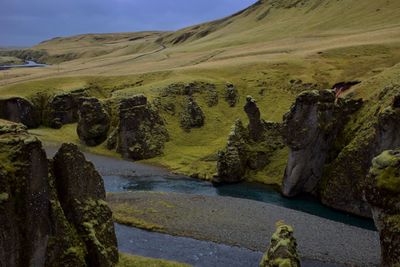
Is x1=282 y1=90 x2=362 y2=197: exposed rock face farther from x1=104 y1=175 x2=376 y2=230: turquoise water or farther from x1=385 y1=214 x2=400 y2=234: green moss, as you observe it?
x1=385 y1=214 x2=400 y2=234: green moss

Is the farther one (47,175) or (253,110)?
(253,110)

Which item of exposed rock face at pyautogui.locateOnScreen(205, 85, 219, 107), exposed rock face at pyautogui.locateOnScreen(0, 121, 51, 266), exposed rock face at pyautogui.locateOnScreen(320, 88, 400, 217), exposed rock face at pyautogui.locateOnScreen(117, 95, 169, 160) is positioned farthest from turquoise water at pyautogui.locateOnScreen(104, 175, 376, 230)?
exposed rock face at pyautogui.locateOnScreen(0, 121, 51, 266)

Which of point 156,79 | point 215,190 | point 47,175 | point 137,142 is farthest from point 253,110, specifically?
point 47,175

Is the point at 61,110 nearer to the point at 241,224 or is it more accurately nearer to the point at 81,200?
the point at 241,224

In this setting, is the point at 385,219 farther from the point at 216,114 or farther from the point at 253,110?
the point at 216,114

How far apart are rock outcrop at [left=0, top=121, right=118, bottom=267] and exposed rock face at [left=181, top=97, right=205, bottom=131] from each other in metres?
79.5

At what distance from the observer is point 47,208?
41.0 m

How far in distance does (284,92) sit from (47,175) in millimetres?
104614

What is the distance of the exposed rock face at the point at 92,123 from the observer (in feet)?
422

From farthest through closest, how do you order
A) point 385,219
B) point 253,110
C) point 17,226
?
point 253,110
point 17,226
point 385,219

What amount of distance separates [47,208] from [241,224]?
37.8 m

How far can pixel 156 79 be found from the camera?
158250 mm

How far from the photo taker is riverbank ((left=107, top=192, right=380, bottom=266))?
6444 cm

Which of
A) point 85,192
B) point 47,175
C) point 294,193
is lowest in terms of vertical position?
point 294,193
